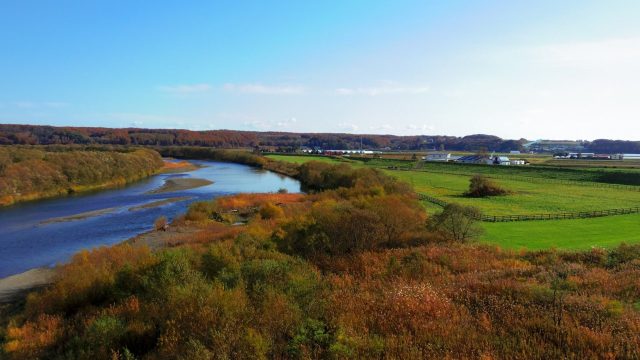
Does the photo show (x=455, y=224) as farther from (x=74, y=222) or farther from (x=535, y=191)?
(x=535, y=191)

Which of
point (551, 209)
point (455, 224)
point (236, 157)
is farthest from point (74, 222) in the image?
point (236, 157)

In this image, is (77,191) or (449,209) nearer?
(449,209)

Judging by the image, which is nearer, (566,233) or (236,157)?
(566,233)

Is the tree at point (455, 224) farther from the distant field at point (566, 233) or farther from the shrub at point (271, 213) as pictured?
the shrub at point (271, 213)

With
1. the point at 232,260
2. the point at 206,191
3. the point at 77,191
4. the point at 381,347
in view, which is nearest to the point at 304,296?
the point at 381,347

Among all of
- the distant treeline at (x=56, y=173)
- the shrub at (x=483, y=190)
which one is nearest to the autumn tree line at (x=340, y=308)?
the shrub at (x=483, y=190)

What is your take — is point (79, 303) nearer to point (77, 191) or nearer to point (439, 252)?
point (439, 252)
